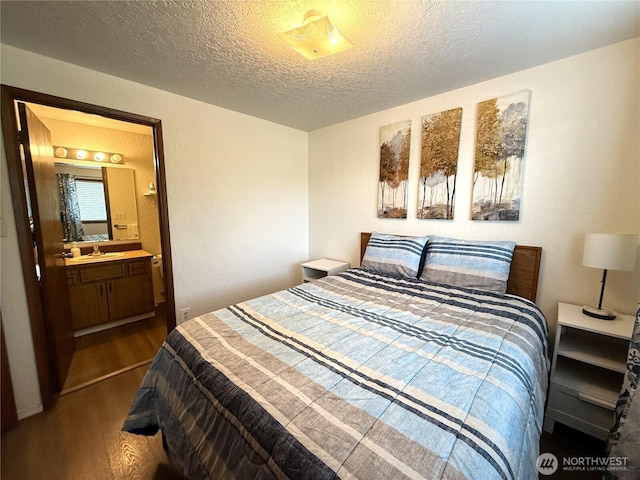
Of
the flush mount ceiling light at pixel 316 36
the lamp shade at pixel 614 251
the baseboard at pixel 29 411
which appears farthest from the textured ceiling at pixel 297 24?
the baseboard at pixel 29 411

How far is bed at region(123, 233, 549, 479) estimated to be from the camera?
67cm

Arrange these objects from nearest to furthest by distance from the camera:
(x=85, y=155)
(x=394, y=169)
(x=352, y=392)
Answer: (x=352, y=392)
(x=394, y=169)
(x=85, y=155)

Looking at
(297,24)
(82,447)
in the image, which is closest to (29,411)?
(82,447)

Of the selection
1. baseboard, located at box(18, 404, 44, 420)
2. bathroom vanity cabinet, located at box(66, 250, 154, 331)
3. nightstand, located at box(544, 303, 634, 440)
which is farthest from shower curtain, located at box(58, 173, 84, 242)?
nightstand, located at box(544, 303, 634, 440)

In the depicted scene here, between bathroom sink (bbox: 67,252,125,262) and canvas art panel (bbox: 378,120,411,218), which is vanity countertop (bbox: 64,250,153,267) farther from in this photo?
canvas art panel (bbox: 378,120,411,218)

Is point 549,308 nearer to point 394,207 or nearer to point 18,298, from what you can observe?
point 394,207

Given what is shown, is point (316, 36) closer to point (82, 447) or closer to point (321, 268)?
point (321, 268)

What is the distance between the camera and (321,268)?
2.81 metres

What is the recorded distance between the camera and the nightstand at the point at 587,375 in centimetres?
136

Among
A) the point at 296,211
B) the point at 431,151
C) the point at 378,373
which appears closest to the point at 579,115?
the point at 431,151

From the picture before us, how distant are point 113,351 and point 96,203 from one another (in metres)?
1.81

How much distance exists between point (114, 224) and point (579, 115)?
4.67m

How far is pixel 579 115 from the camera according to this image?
5.43 feet

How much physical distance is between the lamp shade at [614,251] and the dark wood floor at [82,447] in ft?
8.71
